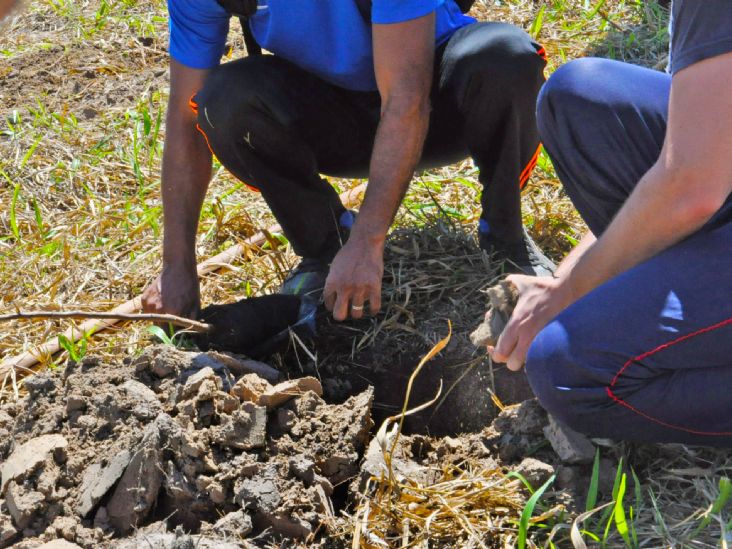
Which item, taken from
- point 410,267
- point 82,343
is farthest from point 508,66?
point 82,343

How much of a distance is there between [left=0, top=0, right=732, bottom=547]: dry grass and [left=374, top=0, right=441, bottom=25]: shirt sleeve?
704mm

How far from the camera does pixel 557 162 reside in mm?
2209

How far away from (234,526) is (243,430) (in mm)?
224

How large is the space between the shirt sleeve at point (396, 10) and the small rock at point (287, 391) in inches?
33.5

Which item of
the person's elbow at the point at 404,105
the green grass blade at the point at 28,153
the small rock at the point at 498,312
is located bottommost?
the small rock at the point at 498,312

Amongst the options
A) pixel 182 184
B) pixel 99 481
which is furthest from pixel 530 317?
pixel 182 184

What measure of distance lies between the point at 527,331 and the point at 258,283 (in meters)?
1.11

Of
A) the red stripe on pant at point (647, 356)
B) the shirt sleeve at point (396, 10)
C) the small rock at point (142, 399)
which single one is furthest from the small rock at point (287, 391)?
the shirt sleeve at point (396, 10)

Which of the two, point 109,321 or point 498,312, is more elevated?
point 498,312

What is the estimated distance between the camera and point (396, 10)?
7.26ft

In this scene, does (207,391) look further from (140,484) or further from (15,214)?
(15,214)

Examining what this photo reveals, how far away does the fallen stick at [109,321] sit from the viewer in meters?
2.61

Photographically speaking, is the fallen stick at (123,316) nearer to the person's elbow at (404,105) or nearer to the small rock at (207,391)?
the small rock at (207,391)

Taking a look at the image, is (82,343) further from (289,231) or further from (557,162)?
(557,162)
